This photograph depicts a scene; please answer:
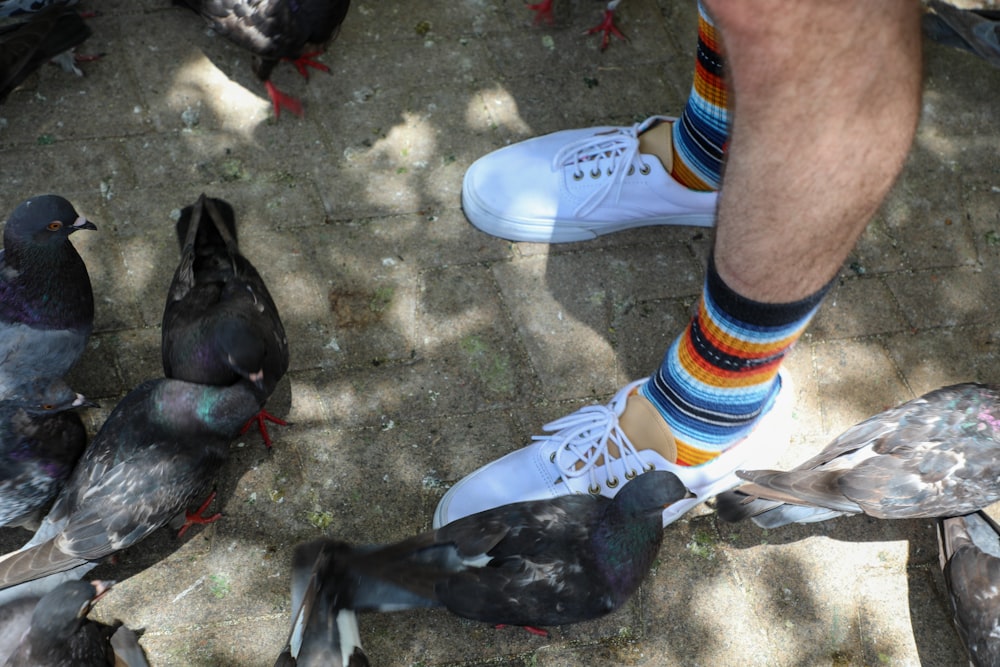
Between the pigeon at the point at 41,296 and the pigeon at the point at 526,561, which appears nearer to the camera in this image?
the pigeon at the point at 526,561

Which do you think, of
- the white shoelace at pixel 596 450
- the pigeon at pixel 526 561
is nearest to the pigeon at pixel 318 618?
the pigeon at pixel 526 561

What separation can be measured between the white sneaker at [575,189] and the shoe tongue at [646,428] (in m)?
0.89

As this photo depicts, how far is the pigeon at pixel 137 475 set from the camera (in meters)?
2.59

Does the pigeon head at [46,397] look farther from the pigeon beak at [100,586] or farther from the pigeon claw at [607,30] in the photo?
the pigeon claw at [607,30]

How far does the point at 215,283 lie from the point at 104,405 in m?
0.60

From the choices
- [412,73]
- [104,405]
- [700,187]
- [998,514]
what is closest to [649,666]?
[998,514]

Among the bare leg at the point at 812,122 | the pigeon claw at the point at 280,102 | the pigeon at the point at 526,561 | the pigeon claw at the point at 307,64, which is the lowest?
the pigeon at the point at 526,561

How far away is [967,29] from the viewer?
358cm

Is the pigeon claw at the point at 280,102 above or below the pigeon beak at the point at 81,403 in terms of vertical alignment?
above

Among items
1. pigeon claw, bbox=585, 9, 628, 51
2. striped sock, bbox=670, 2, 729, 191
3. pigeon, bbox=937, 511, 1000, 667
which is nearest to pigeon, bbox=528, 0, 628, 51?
pigeon claw, bbox=585, 9, 628, 51

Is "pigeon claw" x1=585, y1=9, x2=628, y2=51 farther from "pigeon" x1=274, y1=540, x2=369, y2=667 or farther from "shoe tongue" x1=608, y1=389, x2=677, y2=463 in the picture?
"pigeon" x1=274, y1=540, x2=369, y2=667

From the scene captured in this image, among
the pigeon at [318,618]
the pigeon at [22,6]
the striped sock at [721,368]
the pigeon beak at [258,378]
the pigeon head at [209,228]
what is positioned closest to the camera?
the striped sock at [721,368]

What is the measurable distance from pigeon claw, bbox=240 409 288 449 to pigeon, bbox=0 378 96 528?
0.53m

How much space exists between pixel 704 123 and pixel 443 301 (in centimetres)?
120
